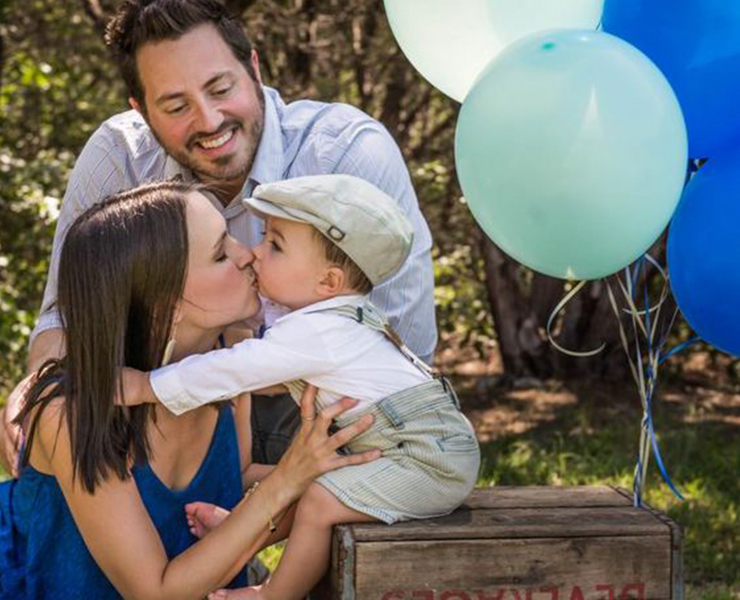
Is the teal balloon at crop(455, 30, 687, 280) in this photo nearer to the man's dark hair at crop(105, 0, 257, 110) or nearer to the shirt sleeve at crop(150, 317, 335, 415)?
the shirt sleeve at crop(150, 317, 335, 415)

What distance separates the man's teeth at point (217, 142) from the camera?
362cm

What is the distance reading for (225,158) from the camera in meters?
3.64

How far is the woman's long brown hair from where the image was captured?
276cm

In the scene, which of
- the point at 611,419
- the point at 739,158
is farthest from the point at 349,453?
the point at 611,419

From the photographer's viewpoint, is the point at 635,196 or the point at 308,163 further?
the point at 308,163

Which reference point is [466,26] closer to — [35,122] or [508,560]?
[508,560]

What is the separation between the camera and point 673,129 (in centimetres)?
256

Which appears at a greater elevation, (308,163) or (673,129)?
(673,129)

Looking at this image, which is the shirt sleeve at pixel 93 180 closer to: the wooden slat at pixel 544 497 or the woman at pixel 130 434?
the woman at pixel 130 434

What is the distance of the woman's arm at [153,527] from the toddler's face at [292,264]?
255mm

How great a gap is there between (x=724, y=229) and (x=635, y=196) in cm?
32

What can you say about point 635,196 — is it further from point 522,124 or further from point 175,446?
point 175,446

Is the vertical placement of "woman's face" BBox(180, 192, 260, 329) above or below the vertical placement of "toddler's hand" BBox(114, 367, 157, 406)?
above

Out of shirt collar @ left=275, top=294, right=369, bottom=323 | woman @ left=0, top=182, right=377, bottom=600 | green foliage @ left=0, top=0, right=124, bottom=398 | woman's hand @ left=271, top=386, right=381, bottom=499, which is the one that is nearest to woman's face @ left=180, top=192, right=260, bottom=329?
woman @ left=0, top=182, right=377, bottom=600
